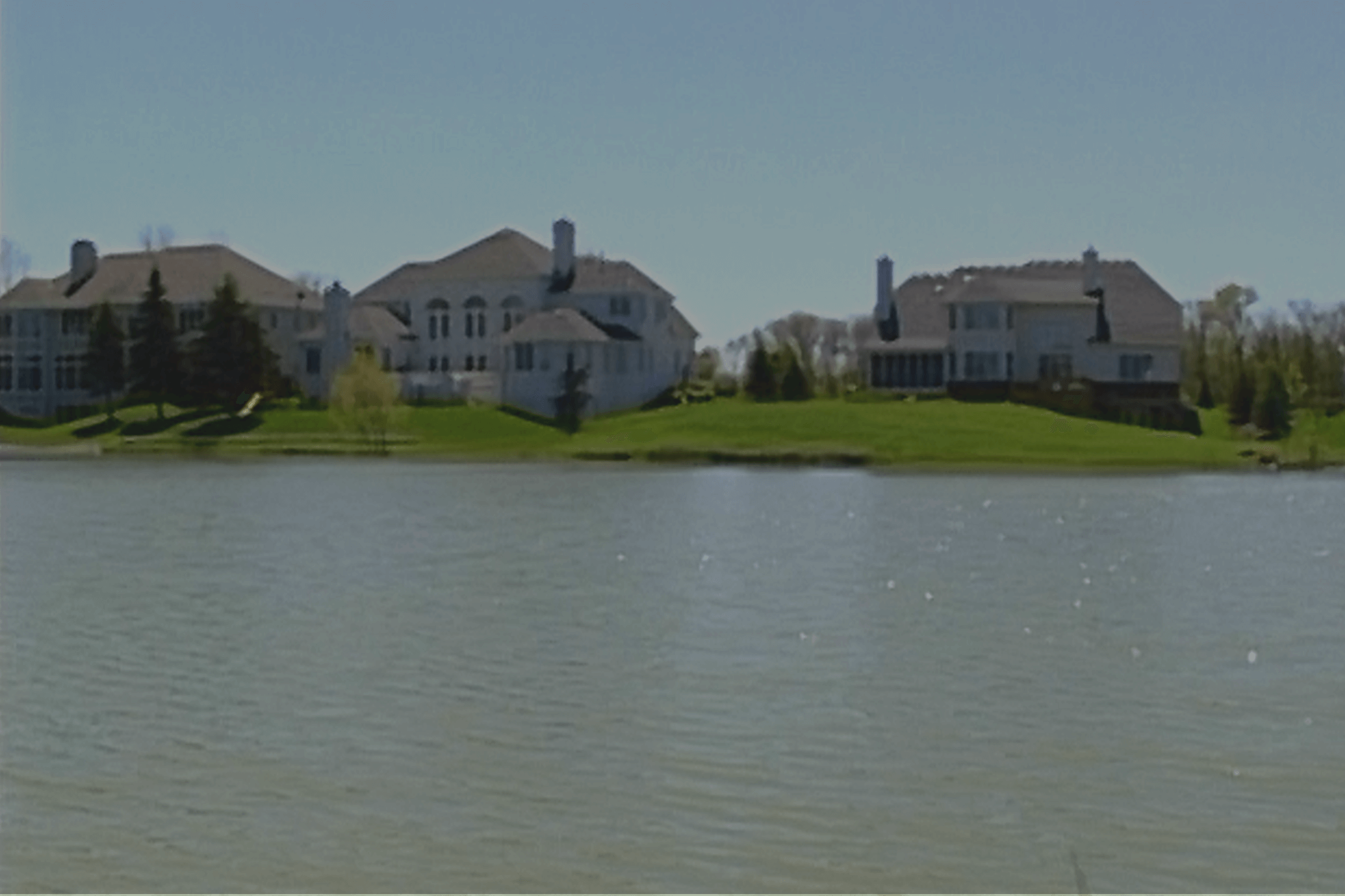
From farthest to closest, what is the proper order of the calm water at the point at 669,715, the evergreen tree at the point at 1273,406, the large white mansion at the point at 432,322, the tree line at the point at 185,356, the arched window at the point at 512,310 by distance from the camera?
1. the arched window at the point at 512,310
2. the tree line at the point at 185,356
3. the large white mansion at the point at 432,322
4. the evergreen tree at the point at 1273,406
5. the calm water at the point at 669,715

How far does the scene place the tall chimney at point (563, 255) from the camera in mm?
104875

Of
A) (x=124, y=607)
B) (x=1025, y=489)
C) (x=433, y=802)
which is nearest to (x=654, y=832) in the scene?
(x=433, y=802)

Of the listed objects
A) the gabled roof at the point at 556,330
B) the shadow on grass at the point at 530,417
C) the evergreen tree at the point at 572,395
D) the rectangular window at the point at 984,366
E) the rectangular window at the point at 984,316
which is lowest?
the shadow on grass at the point at 530,417

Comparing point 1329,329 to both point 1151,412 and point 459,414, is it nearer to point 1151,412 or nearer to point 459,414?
point 1151,412

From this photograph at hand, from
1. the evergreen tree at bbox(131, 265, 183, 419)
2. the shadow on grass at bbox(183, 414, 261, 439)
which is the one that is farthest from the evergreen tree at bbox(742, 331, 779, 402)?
the evergreen tree at bbox(131, 265, 183, 419)

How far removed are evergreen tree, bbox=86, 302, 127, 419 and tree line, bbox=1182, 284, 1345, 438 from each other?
4993 cm

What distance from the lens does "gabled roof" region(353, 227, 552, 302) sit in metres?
105

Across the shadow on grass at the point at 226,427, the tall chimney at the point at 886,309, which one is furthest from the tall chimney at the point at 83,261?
the tall chimney at the point at 886,309

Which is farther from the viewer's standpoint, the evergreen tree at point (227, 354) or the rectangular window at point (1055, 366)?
the evergreen tree at point (227, 354)

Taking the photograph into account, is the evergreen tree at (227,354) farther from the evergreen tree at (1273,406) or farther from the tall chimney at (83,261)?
the evergreen tree at (1273,406)

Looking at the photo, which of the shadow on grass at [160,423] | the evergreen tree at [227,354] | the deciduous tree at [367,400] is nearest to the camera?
the deciduous tree at [367,400]

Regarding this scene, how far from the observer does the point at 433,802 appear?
1630cm

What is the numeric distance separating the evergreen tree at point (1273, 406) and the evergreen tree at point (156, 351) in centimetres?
4880

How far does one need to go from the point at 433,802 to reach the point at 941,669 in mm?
8145
